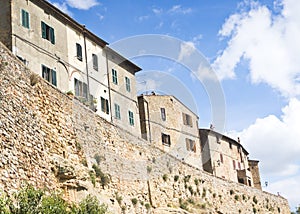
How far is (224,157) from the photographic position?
194ft

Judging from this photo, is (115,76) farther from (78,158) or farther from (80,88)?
(78,158)

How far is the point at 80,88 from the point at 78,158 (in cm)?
1348

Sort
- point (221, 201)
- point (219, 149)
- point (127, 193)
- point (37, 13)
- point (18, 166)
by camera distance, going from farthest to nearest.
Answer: point (219, 149) → point (221, 201) → point (37, 13) → point (127, 193) → point (18, 166)

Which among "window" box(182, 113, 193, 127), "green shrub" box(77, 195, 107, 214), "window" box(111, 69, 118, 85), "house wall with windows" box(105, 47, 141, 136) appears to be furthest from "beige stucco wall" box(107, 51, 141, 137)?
"green shrub" box(77, 195, 107, 214)

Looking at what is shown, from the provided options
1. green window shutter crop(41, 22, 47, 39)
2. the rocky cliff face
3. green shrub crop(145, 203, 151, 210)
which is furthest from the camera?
green window shutter crop(41, 22, 47, 39)

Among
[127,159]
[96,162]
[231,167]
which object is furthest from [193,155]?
[96,162]

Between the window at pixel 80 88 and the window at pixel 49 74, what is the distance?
2801 millimetres

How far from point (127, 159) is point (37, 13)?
36.4 feet

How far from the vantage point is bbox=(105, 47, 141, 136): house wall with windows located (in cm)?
4106

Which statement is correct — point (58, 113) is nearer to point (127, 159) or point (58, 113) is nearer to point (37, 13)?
point (127, 159)

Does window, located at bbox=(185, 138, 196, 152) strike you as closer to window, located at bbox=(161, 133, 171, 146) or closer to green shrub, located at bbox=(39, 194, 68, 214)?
window, located at bbox=(161, 133, 171, 146)

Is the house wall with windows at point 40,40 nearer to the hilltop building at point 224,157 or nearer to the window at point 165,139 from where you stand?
the window at point 165,139

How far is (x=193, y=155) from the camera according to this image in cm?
5253

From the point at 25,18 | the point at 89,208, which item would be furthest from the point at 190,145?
the point at 89,208
